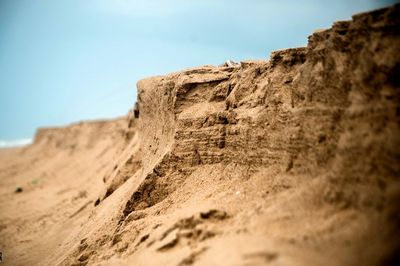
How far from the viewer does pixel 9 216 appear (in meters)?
12.9

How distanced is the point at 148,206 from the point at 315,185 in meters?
3.01

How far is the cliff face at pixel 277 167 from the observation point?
11.8 feet

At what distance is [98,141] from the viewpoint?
23453mm

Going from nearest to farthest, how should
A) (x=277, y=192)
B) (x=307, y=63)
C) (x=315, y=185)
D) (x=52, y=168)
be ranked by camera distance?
(x=315, y=185)
(x=277, y=192)
(x=307, y=63)
(x=52, y=168)

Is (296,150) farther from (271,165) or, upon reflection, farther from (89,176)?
(89,176)

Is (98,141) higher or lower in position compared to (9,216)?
higher

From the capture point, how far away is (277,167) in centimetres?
489

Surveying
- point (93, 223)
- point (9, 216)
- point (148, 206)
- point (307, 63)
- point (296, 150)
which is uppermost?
point (307, 63)

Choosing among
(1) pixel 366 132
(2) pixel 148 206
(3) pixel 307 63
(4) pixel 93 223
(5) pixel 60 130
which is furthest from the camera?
(5) pixel 60 130

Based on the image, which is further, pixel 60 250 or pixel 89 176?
pixel 89 176

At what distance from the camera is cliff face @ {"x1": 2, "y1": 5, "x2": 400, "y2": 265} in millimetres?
3607

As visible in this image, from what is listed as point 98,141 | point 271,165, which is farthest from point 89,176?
point 271,165

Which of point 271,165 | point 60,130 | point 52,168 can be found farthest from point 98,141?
point 271,165

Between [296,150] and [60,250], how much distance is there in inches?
210
